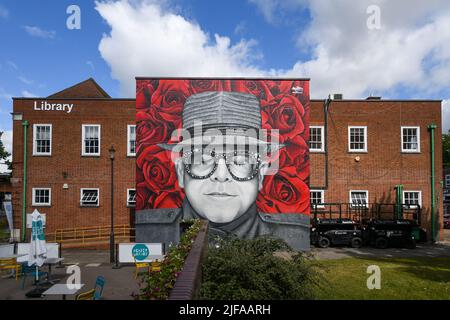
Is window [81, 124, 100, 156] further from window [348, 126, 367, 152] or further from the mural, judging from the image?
window [348, 126, 367, 152]

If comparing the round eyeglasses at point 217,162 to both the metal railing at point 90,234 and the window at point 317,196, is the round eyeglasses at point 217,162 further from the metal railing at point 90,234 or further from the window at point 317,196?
the metal railing at point 90,234

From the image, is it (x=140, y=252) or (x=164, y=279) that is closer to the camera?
(x=164, y=279)

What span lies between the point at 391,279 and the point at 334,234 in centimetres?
783

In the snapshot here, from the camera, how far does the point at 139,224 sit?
17.4 metres

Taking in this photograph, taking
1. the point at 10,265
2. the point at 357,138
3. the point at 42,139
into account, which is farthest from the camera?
the point at 357,138

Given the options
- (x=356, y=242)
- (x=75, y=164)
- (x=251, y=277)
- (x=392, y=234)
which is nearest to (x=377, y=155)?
(x=392, y=234)

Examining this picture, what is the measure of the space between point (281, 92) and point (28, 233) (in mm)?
17634

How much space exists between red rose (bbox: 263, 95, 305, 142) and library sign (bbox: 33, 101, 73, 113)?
12.4 meters

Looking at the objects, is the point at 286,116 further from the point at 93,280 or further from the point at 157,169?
the point at 93,280

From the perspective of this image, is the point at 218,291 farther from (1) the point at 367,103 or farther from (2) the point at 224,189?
(1) the point at 367,103

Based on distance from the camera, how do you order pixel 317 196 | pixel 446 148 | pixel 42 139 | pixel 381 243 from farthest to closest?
pixel 446 148 → pixel 317 196 → pixel 42 139 → pixel 381 243

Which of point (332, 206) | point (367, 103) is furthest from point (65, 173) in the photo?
point (367, 103)

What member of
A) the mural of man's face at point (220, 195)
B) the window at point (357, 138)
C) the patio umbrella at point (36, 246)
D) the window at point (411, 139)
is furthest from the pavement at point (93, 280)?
the window at point (411, 139)

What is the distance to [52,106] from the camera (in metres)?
20.6
